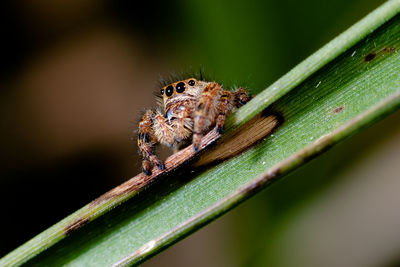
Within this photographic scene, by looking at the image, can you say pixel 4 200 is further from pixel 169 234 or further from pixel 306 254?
pixel 169 234

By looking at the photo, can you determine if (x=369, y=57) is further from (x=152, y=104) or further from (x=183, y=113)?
(x=152, y=104)

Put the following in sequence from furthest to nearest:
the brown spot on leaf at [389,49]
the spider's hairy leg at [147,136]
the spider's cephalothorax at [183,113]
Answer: the spider's hairy leg at [147,136], the spider's cephalothorax at [183,113], the brown spot on leaf at [389,49]

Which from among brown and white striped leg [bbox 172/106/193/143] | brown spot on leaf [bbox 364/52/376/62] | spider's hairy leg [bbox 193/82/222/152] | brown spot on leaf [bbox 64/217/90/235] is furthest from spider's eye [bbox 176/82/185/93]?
brown spot on leaf [bbox 364/52/376/62]

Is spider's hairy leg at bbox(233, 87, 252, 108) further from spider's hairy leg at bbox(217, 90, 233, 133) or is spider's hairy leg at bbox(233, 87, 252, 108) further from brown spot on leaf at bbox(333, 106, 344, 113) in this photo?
brown spot on leaf at bbox(333, 106, 344, 113)

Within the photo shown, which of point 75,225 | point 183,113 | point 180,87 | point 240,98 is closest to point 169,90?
point 180,87

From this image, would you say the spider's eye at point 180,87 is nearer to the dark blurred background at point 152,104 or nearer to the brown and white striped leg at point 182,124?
the brown and white striped leg at point 182,124

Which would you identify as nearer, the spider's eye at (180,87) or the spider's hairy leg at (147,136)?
the spider's hairy leg at (147,136)

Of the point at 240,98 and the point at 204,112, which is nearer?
the point at 204,112

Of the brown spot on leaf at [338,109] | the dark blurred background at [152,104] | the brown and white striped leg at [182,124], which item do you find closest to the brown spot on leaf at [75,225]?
the brown and white striped leg at [182,124]
